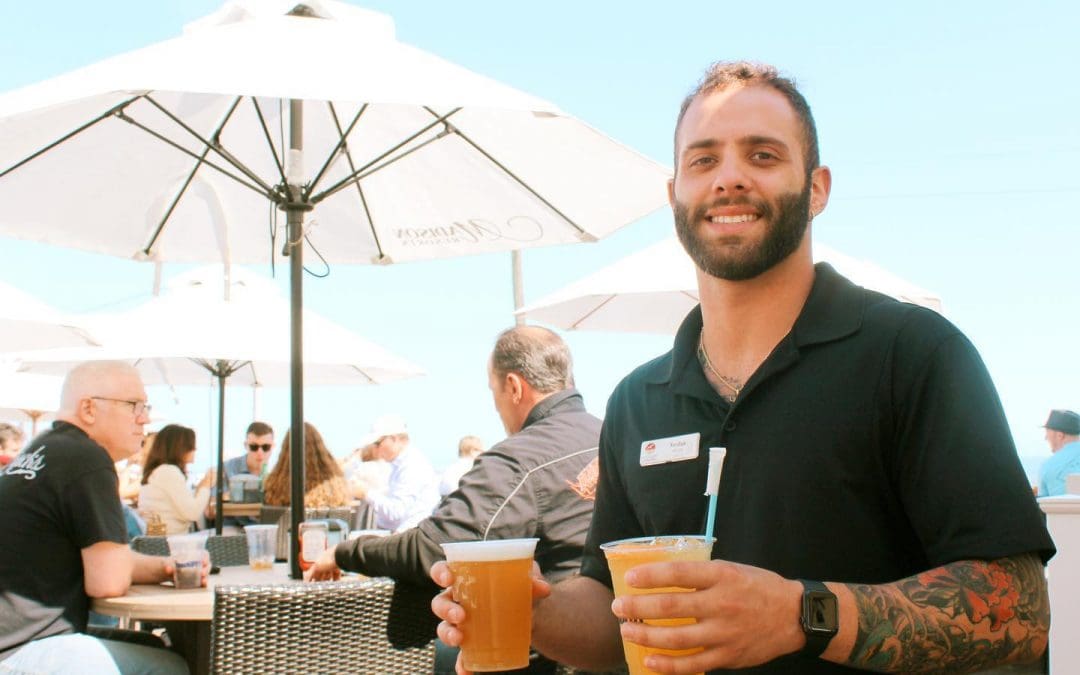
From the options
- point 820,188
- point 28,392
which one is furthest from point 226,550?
point 28,392

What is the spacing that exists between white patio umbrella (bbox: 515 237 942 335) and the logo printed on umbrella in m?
1.21

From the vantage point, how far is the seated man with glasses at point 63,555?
3.91 metres

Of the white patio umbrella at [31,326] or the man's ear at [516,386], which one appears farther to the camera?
the white patio umbrella at [31,326]

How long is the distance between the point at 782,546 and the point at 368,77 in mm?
2516

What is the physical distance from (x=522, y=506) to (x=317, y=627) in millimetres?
760

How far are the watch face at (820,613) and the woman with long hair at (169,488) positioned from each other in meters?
6.91

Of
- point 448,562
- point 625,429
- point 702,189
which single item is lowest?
point 448,562

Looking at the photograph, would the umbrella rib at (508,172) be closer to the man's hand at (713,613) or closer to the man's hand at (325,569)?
the man's hand at (325,569)

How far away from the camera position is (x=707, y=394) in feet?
5.91

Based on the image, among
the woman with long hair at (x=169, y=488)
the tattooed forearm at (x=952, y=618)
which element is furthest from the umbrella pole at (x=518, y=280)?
the tattooed forearm at (x=952, y=618)

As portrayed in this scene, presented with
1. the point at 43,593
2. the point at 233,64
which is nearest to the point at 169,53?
the point at 233,64

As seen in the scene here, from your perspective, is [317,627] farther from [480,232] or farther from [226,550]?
[480,232]

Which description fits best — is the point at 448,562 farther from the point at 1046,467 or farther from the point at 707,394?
the point at 1046,467

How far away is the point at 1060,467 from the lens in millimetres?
9453
